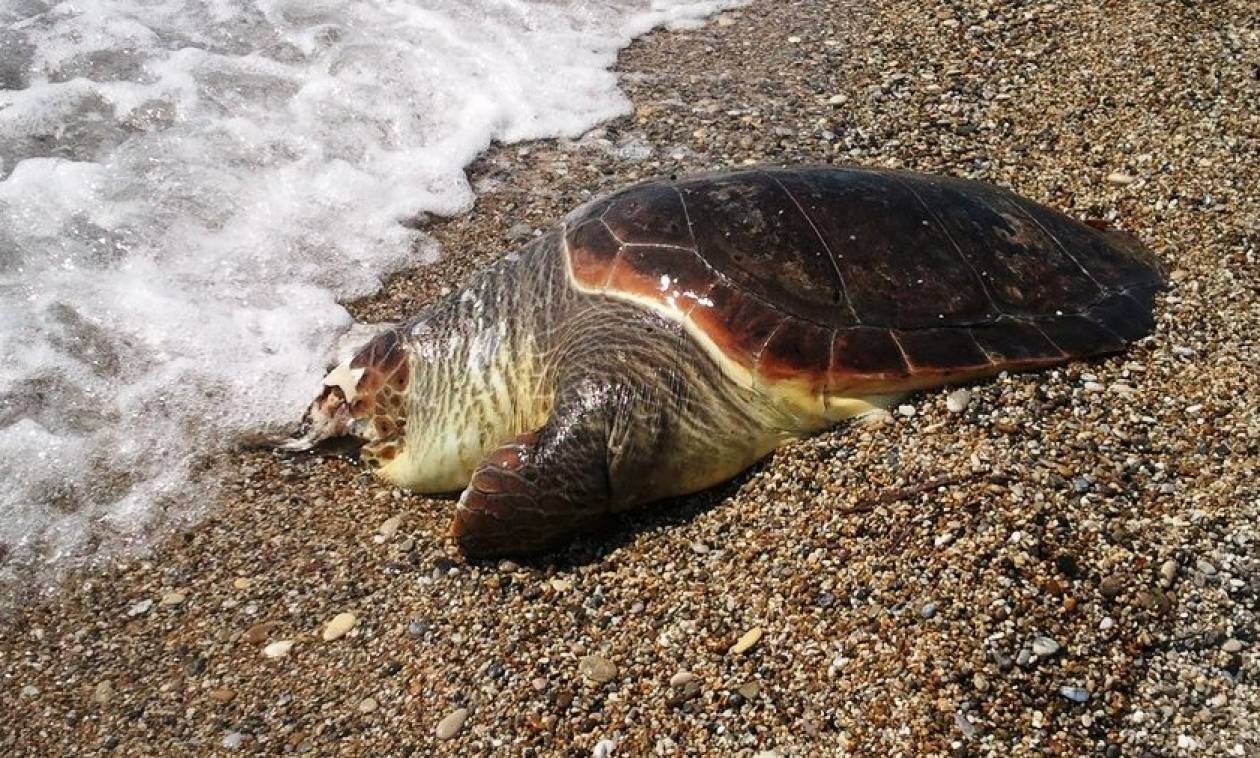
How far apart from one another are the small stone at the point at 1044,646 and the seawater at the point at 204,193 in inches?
99.5

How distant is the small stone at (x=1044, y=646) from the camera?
2301 millimetres

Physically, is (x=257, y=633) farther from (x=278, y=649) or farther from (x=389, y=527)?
(x=389, y=527)

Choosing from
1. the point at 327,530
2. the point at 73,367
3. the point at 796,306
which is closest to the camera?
the point at 796,306

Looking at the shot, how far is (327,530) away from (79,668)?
75cm

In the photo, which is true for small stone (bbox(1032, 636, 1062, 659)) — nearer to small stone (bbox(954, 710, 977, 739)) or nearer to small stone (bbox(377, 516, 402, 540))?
small stone (bbox(954, 710, 977, 739))

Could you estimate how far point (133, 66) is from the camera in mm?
5801

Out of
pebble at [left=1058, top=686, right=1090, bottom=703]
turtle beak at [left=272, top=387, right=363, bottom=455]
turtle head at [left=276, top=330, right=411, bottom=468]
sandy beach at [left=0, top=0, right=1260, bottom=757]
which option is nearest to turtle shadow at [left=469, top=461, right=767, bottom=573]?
sandy beach at [left=0, top=0, right=1260, bottom=757]

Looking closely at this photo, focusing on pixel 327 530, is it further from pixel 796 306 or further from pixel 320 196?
pixel 320 196

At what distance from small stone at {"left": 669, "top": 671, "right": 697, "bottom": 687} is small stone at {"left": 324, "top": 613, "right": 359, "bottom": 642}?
0.96 meters

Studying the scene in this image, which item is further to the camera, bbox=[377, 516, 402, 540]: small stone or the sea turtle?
bbox=[377, 516, 402, 540]: small stone

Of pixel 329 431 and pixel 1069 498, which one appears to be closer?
pixel 1069 498

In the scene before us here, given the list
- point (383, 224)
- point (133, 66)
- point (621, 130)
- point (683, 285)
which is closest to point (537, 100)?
point (621, 130)

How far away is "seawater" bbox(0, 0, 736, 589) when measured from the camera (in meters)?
3.77

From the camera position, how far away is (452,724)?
2648 millimetres
